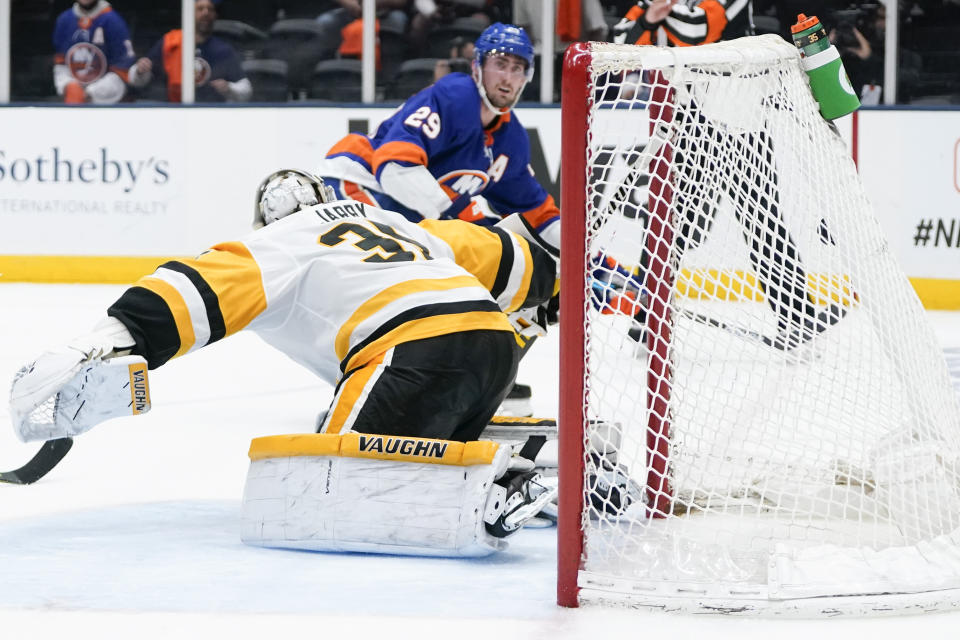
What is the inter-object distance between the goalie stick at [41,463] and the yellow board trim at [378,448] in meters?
0.71

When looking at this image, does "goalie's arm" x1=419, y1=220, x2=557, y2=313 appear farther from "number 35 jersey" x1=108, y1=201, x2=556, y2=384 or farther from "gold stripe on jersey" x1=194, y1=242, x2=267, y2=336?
"gold stripe on jersey" x1=194, y1=242, x2=267, y2=336

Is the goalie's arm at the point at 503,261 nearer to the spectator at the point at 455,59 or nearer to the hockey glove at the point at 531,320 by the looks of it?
the hockey glove at the point at 531,320

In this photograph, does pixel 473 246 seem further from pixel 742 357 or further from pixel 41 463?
pixel 41 463

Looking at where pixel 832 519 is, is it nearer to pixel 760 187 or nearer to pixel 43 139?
pixel 760 187

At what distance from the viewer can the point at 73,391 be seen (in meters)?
1.96

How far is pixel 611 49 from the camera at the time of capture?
5.79 feet

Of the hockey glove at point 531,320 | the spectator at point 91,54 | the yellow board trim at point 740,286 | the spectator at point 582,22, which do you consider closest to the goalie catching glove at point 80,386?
the yellow board trim at point 740,286

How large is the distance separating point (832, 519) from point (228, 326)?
37.0 inches

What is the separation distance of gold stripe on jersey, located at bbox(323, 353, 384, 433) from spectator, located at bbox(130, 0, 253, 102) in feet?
19.3

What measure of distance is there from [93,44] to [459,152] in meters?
4.77

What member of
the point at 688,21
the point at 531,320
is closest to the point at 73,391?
the point at 531,320

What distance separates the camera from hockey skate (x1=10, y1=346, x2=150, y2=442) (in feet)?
6.37

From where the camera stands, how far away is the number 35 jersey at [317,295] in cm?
203

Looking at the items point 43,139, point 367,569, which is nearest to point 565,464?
point 367,569
